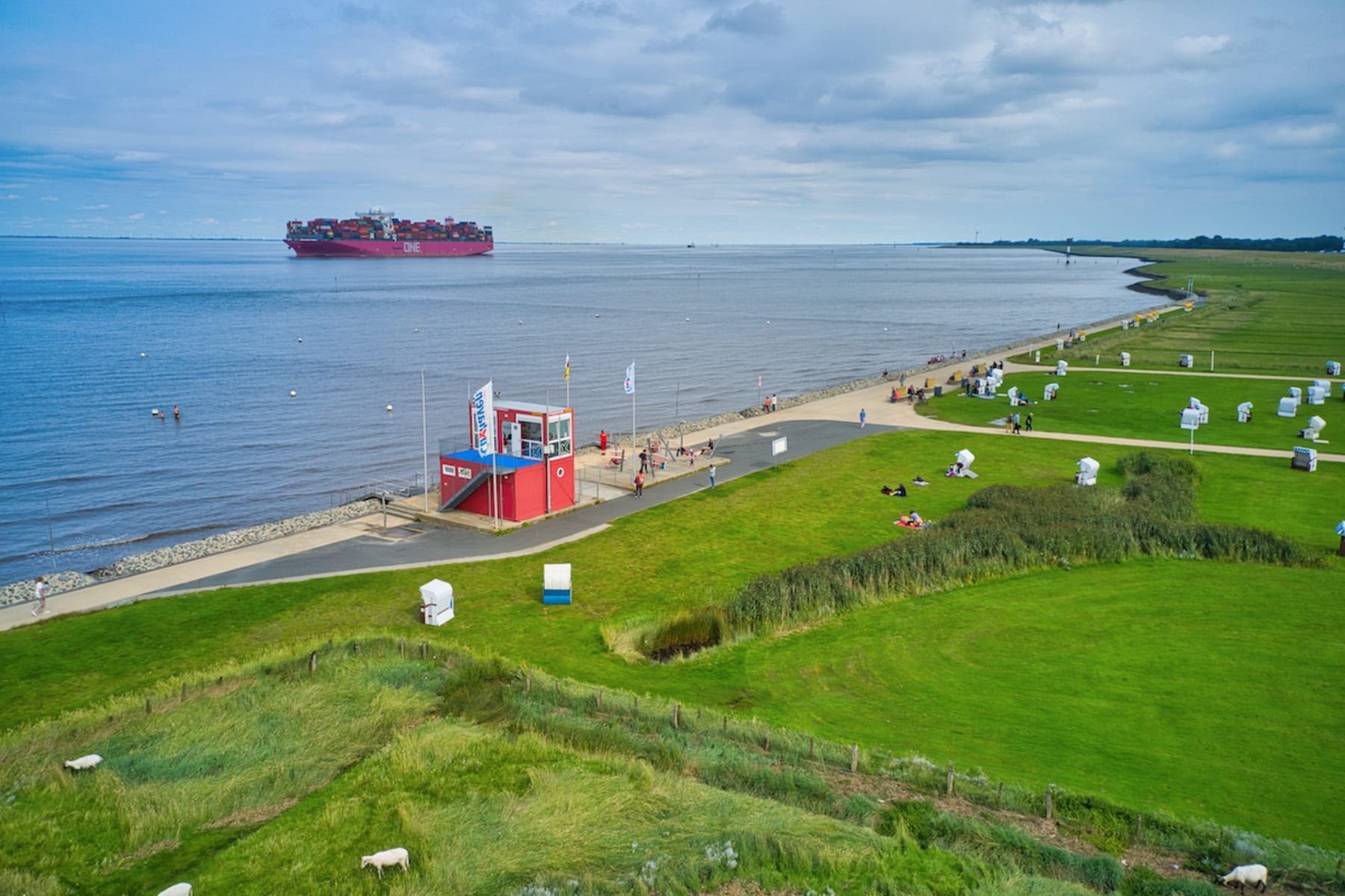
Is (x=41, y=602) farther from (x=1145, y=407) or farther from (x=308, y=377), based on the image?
(x=1145, y=407)

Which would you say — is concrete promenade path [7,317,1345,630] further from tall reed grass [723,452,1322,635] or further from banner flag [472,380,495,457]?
tall reed grass [723,452,1322,635]

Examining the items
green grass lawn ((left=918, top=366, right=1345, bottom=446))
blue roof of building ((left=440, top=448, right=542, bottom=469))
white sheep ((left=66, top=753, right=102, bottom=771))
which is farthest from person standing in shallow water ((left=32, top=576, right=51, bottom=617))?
green grass lawn ((left=918, top=366, right=1345, bottom=446))

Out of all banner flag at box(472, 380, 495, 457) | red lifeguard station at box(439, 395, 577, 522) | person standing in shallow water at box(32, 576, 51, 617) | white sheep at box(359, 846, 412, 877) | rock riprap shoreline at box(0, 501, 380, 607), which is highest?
banner flag at box(472, 380, 495, 457)

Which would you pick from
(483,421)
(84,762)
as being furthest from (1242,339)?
(84,762)

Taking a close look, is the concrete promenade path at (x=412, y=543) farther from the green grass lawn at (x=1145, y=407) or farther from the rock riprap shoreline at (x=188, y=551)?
the green grass lawn at (x=1145, y=407)

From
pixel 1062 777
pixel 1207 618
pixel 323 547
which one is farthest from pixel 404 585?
pixel 1207 618

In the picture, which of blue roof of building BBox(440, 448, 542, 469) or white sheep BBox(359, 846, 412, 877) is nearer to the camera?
white sheep BBox(359, 846, 412, 877)

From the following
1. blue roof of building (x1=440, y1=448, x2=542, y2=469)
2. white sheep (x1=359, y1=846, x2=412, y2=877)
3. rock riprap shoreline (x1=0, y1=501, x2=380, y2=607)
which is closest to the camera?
white sheep (x1=359, y1=846, x2=412, y2=877)
